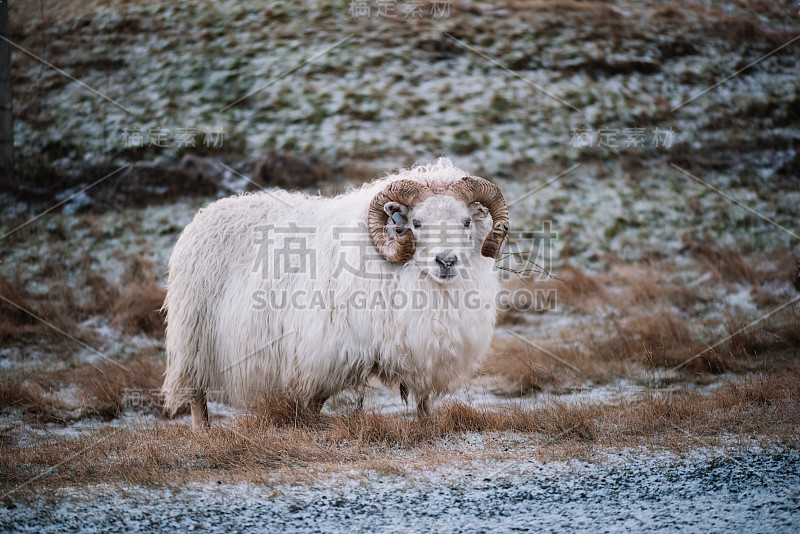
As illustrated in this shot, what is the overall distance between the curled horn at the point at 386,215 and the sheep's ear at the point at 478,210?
0.54 m

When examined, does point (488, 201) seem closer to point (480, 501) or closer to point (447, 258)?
point (447, 258)

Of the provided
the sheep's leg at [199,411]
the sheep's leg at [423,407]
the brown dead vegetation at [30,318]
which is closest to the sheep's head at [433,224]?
the sheep's leg at [423,407]

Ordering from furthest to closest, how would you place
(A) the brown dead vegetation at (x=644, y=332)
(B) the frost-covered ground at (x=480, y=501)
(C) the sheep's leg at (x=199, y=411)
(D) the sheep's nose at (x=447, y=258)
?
(A) the brown dead vegetation at (x=644, y=332) → (C) the sheep's leg at (x=199, y=411) → (D) the sheep's nose at (x=447, y=258) → (B) the frost-covered ground at (x=480, y=501)

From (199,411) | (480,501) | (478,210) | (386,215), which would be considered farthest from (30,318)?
(480,501)

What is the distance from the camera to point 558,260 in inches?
508

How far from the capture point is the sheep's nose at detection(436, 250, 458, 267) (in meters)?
6.10

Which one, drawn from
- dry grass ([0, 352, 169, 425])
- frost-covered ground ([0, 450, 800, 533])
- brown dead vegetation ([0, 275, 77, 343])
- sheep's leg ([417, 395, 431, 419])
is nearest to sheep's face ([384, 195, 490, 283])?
sheep's leg ([417, 395, 431, 419])

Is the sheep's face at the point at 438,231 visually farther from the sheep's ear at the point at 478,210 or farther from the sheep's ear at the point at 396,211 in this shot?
the sheep's ear at the point at 478,210

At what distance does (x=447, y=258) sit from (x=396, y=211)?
78cm

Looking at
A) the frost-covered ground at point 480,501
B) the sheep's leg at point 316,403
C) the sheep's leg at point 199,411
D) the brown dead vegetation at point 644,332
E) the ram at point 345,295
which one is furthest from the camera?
the brown dead vegetation at point 644,332

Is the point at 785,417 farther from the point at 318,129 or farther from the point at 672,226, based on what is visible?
the point at 318,129

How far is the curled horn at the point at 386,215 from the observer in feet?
20.7

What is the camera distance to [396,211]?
258 inches

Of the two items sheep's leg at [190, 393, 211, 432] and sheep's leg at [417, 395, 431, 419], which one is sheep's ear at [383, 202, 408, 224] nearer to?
sheep's leg at [417, 395, 431, 419]
